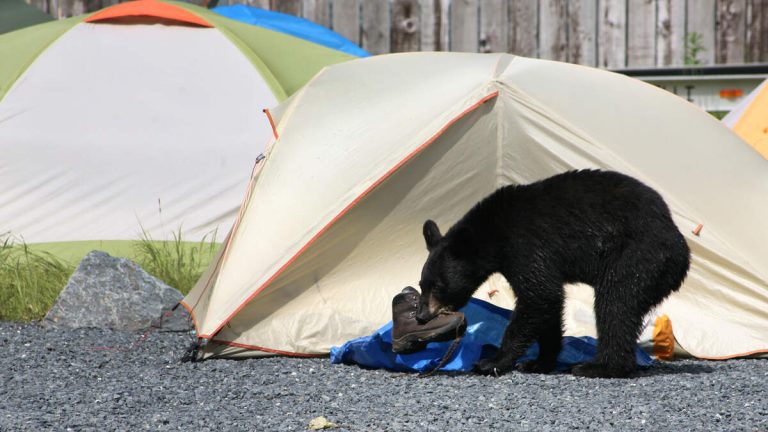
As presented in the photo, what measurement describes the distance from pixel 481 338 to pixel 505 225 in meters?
0.64

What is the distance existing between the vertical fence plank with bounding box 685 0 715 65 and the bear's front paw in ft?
17.5

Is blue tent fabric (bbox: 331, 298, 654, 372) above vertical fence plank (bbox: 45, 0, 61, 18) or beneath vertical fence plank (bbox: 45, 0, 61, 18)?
beneath

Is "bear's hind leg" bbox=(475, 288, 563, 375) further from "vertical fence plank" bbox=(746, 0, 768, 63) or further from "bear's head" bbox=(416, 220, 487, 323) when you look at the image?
"vertical fence plank" bbox=(746, 0, 768, 63)

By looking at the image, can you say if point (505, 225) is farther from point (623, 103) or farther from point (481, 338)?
point (623, 103)

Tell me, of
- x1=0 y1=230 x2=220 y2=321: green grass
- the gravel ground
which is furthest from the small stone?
x1=0 y1=230 x2=220 y2=321: green grass

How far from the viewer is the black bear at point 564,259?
14.2 ft

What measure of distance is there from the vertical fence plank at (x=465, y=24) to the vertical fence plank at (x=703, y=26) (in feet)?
5.96

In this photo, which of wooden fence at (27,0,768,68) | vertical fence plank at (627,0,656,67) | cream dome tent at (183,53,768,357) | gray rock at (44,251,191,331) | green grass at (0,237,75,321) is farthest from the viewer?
vertical fence plank at (627,0,656,67)

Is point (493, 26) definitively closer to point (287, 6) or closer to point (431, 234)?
point (287, 6)

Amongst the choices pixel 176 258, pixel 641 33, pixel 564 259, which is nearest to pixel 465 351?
pixel 564 259

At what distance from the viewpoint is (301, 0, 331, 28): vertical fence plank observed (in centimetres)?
950

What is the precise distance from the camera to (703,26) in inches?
353

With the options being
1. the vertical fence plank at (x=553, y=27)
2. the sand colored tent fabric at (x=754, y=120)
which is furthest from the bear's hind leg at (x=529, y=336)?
the vertical fence plank at (x=553, y=27)

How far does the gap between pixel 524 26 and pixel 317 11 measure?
188 centimetres
